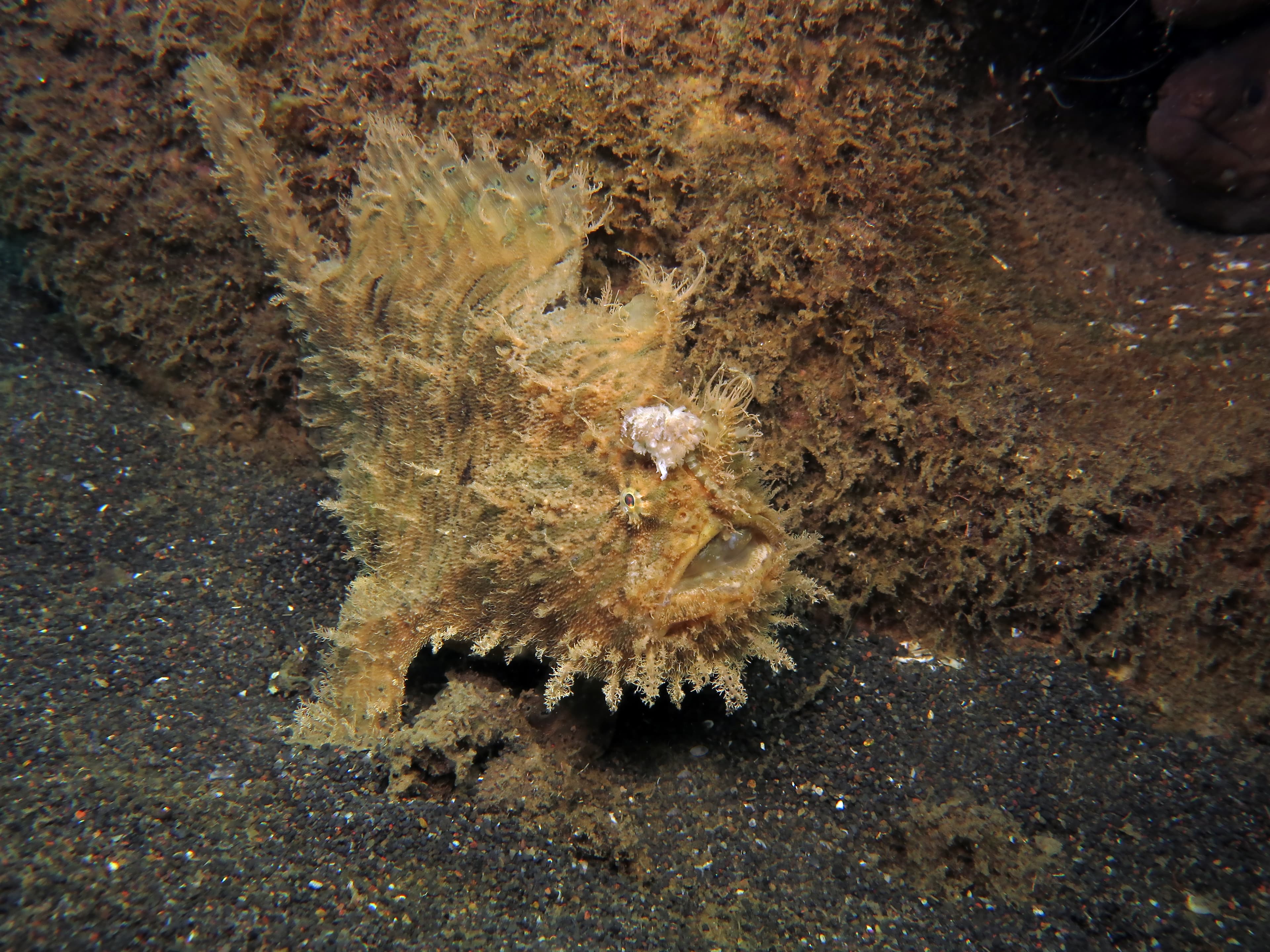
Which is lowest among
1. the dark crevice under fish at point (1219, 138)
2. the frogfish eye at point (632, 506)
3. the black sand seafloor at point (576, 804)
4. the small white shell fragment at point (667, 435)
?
the black sand seafloor at point (576, 804)

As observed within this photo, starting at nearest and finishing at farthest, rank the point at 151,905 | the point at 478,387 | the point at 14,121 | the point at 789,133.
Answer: the point at 151,905 → the point at 478,387 → the point at 789,133 → the point at 14,121

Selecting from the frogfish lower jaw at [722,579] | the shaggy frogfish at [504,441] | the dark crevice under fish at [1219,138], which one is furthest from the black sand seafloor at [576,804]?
the dark crevice under fish at [1219,138]

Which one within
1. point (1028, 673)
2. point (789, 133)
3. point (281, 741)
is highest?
point (789, 133)

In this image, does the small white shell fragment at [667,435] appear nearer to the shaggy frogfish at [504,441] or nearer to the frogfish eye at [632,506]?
the shaggy frogfish at [504,441]

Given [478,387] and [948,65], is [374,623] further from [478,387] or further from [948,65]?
[948,65]

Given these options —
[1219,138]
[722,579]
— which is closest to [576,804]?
[722,579]

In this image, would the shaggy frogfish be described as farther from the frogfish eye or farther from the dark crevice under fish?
the dark crevice under fish

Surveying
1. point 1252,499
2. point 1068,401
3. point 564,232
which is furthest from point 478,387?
point 1252,499
